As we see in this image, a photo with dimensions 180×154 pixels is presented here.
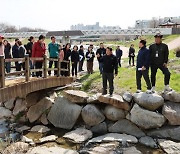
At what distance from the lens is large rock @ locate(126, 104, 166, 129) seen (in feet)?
32.2

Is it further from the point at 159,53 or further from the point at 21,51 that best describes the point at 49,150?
the point at 21,51

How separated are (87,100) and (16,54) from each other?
4.13 meters

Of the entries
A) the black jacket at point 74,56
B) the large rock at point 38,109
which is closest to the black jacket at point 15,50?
the large rock at point 38,109

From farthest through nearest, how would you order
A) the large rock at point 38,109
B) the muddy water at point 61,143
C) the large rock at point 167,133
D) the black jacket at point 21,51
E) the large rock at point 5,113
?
the large rock at point 5,113 → the black jacket at point 21,51 → the large rock at point 38,109 → the large rock at point 167,133 → the muddy water at point 61,143

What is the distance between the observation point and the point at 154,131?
989cm

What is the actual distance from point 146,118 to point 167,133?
898 mm

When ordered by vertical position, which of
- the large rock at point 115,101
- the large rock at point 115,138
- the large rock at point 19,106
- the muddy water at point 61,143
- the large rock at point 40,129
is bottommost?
the muddy water at point 61,143

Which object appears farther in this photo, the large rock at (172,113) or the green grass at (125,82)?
the green grass at (125,82)

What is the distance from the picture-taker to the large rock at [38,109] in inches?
482

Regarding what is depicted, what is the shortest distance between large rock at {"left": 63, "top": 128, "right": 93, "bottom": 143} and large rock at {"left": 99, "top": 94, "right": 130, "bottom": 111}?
137 centimetres

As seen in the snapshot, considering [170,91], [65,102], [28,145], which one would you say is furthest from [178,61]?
[28,145]

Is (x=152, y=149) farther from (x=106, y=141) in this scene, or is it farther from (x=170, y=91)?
(x=170, y=91)

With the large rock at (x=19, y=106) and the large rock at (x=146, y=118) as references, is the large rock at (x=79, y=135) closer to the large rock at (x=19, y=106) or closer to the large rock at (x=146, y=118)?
the large rock at (x=146, y=118)

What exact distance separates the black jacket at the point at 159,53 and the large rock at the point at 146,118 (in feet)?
6.20
